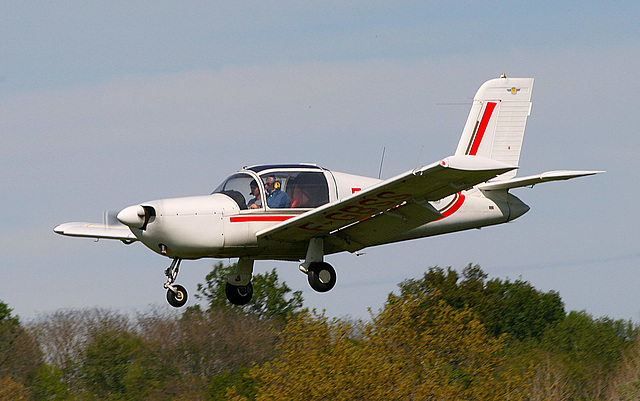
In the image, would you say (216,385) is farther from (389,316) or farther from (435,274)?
(435,274)

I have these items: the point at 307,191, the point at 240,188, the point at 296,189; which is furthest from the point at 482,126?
the point at 240,188

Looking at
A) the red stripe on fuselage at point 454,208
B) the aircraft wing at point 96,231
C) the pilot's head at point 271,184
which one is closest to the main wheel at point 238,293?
the aircraft wing at point 96,231

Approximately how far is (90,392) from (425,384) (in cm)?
2853

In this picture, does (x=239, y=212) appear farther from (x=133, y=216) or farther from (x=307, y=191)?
(x=133, y=216)

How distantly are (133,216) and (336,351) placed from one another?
9550 millimetres

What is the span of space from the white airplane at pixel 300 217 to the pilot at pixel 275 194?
0.02 m

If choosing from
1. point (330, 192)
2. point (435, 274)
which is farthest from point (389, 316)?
point (435, 274)

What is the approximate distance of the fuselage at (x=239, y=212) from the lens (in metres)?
16.5

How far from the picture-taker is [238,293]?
18.3 metres

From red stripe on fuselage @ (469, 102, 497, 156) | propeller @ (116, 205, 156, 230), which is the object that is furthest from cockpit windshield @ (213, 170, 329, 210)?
red stripe on fuselage @ (469, 102, 497, 156)

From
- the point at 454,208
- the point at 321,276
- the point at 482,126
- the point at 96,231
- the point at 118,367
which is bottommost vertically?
the point at 118,367

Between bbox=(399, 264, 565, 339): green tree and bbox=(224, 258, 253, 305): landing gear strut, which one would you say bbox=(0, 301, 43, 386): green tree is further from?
bbox=(224, 258, 253, 305): landing gear strut

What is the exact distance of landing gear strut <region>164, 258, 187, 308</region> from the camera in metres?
16.9

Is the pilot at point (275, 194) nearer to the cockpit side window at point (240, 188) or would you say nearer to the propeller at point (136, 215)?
the cockpit side window at point (240, 188)
